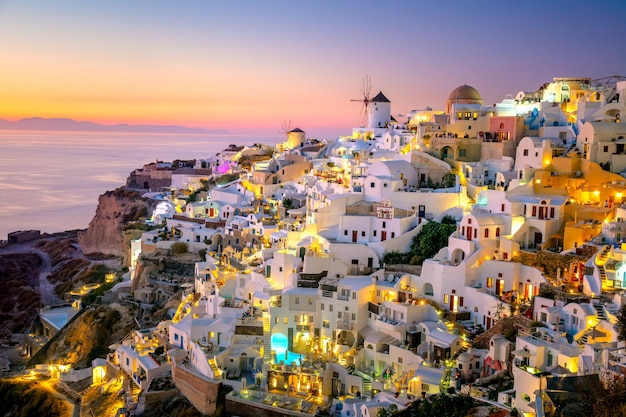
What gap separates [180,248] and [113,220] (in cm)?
1891

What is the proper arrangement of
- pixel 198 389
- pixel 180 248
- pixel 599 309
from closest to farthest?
pixel 599 309, pixel 198 389, pixel 180 248

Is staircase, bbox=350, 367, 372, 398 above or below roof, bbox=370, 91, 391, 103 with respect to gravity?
below

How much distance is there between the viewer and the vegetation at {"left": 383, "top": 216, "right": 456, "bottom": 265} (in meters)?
24.1

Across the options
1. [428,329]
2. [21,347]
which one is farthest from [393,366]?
[21,347]

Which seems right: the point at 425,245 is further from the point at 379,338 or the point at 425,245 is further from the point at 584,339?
the point at 584,339

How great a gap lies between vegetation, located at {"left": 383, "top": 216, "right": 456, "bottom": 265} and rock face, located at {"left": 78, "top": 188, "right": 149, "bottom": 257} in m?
27.2

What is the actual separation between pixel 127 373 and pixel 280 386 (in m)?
7.11

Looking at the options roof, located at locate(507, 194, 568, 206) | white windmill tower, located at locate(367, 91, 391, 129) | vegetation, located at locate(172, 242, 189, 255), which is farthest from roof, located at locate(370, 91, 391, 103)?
roof, located at locate(507, 194, 568, 206)

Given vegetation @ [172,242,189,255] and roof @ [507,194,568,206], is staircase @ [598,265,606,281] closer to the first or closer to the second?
roof @ [507,194,568,206]

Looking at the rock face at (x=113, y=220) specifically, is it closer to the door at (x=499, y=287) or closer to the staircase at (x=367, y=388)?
the staircase at (x=367, y=388)

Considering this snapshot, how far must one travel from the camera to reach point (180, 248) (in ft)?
112

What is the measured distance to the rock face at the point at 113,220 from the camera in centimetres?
4878

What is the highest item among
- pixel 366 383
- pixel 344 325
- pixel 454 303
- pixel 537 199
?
pixel 537 199

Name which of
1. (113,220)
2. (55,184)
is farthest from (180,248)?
(55,184)
